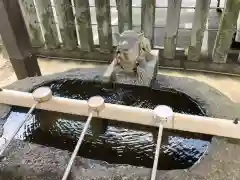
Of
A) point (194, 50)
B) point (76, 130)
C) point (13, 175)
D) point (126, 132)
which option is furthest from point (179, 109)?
point (194, 50)

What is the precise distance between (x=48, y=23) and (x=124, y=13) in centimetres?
88

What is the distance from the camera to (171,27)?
287cm

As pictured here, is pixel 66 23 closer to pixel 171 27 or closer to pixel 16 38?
pixel 16 38

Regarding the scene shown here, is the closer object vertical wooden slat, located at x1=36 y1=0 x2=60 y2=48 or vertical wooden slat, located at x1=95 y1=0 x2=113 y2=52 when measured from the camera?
vertical wooden slat, located at x1=95 y1=0 x2=113 y2=52

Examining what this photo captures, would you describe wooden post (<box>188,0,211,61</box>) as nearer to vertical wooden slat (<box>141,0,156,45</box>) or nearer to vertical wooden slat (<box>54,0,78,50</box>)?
vertical wooden slat (<box>141,0,156,45</box>)

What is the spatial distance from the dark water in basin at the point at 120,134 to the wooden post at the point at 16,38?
0.79 meters

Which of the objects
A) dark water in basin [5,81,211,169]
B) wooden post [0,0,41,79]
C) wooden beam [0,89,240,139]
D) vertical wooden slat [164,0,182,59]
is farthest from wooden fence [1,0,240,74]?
wooden beam [0,89,240,139]

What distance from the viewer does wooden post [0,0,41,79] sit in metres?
2.10

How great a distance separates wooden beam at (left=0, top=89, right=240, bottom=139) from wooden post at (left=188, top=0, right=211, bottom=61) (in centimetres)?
176

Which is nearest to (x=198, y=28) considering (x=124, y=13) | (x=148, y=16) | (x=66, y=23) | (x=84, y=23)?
(x=148, y=16)

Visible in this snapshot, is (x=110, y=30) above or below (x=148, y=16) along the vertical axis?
below

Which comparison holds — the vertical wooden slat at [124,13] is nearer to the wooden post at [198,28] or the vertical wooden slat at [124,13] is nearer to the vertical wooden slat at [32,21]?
the wooden post at [198,28]

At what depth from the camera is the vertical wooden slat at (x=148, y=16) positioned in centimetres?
281

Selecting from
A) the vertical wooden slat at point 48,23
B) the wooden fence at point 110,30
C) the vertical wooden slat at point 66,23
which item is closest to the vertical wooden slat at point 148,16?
the wooden fence at point 110,30
